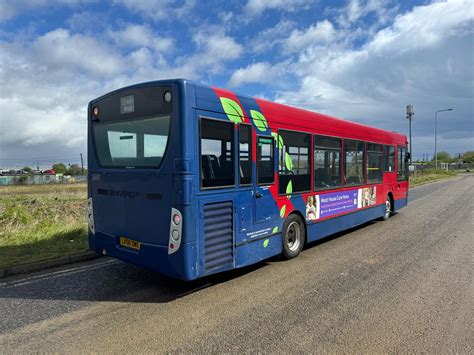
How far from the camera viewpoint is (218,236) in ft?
15.8

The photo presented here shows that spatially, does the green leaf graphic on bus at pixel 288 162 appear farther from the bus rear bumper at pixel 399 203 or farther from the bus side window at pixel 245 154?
the bus rear bumper at pixel 399 203

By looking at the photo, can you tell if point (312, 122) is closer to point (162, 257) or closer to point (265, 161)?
point (265, 161)

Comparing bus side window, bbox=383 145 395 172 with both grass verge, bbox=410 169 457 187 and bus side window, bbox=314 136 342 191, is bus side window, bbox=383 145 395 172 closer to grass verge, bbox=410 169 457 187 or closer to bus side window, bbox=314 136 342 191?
bus side window, bbox=314 136 342 191

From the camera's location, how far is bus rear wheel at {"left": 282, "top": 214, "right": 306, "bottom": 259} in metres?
6.36

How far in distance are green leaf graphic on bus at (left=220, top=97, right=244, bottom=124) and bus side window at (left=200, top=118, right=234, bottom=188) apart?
0.13m

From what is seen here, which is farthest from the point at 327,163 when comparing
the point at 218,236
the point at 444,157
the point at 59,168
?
the point at 444,157

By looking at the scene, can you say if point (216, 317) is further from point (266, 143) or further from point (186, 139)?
point (266, 143)

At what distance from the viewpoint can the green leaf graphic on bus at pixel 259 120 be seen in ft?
18.1

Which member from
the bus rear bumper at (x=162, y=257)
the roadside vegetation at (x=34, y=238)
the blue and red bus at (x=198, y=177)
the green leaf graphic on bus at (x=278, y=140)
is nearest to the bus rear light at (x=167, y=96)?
the blue and red bus at (x=198, y=177)

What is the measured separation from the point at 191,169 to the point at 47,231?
5.90 m

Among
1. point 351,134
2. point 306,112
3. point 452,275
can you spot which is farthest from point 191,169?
point 351,134

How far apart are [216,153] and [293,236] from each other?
278cm

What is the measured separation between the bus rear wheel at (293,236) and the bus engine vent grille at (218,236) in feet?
5.20

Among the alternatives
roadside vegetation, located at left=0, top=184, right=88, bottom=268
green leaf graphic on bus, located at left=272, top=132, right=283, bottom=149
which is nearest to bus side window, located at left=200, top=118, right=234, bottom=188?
green leaf graphic on bus, located at left=272, top=132, right=283, bottom=149
